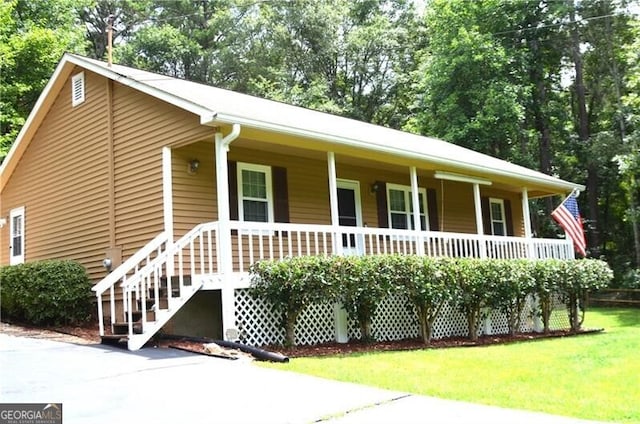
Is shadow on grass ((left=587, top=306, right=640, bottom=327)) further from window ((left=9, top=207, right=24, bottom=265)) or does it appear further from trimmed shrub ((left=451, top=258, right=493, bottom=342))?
window ((left=9, top=207, right=24, bottom=265))

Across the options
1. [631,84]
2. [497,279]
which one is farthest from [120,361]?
[631,84]

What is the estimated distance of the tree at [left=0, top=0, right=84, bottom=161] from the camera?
20531 mm

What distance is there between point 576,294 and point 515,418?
34.2 feet

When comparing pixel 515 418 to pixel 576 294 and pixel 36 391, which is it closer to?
pixel 36 391

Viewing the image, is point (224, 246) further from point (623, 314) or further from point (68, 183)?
point (623, 314)

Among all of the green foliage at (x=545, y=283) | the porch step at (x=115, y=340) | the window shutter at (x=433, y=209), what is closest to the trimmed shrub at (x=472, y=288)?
the green foliage at (x=545, y=283)

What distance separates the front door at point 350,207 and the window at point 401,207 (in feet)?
3.42

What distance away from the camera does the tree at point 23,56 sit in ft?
67.4

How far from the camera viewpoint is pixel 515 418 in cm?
555

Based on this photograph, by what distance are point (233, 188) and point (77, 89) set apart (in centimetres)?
465

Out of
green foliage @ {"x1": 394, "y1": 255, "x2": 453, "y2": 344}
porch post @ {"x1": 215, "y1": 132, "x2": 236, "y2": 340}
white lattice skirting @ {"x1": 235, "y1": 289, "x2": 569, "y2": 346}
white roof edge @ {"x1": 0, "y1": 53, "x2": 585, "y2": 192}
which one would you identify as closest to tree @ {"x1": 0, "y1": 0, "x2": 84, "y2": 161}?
white roof edge @ {"x1": 0, "y1": 53, "x2": 585, "y2": 192}

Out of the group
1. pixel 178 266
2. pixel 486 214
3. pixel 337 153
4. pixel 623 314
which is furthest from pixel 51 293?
pixel 623 314

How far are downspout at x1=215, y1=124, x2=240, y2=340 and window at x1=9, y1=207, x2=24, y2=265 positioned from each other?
24.5 feet

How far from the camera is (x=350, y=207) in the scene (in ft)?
45.8
